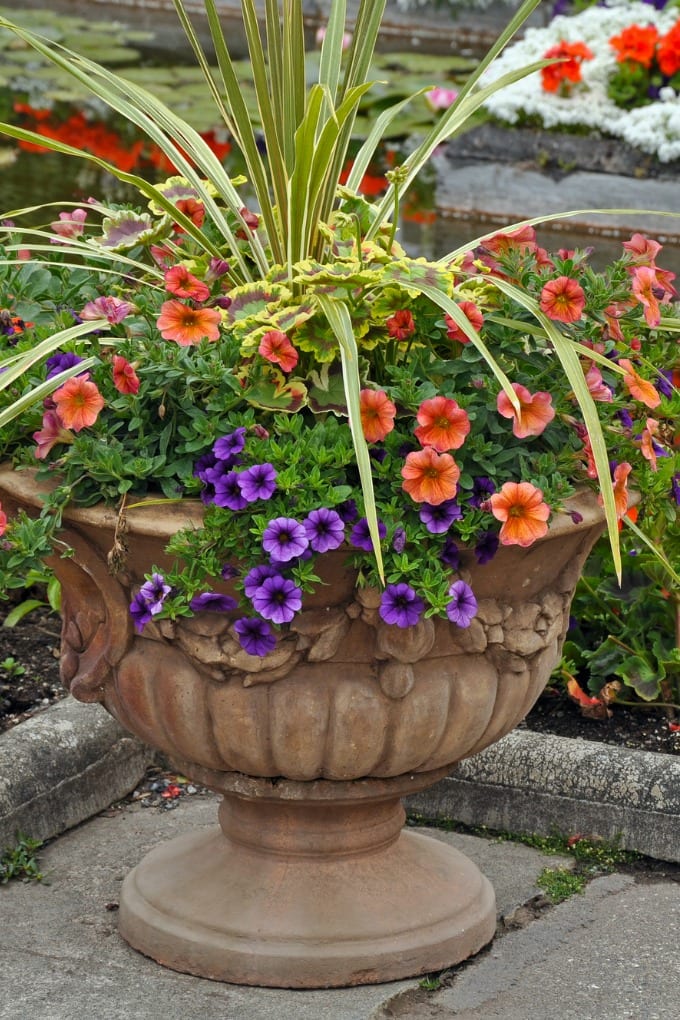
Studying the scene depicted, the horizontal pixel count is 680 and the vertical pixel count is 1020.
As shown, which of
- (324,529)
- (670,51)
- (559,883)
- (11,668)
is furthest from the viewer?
(670,51)

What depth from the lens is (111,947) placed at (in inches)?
85.5

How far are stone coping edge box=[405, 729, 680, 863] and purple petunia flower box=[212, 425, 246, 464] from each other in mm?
988

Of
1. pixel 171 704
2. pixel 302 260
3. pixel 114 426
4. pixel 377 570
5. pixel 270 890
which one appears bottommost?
pixel 270 890

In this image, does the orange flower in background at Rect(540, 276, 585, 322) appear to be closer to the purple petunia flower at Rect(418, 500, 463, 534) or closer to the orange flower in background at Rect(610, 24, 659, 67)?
the purple petunia flower at Rect(418, 500, 463, 534)

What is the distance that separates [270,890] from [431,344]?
82 cm

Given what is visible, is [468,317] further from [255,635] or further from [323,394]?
[255,635]

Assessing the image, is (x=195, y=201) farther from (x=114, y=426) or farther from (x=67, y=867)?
(x=67, y=867)

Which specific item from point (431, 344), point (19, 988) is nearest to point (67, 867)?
point (19, 988)

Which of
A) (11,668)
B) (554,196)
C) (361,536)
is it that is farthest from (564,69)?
(361,536)

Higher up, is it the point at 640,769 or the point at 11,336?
the point at 11,336

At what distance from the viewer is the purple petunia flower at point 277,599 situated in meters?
1.79

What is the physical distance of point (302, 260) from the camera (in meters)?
2.03

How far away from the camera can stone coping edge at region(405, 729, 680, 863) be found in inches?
97.3

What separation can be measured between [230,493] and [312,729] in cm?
36
